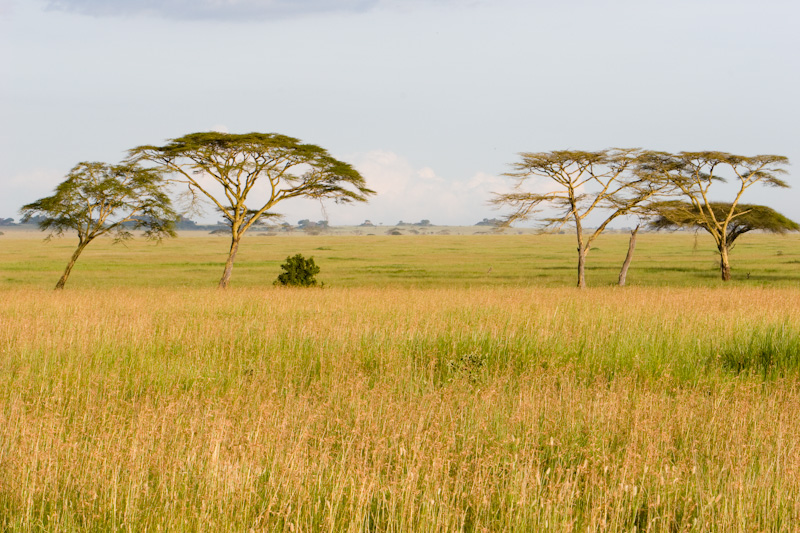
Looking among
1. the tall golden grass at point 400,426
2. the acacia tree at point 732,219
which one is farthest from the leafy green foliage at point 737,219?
the tall golden grass at point 400,426

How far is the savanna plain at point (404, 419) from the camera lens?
3.97 meters

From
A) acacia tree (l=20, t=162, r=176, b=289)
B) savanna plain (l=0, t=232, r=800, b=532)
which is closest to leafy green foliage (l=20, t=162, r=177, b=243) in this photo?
acacia tree (l=20, t=162, r=176, b=289)

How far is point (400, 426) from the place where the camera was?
5273 millimetres

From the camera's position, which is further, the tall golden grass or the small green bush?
the small green bush

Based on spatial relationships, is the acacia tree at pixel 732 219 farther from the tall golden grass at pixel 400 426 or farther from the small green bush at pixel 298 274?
the tall golden grass at pixel 400 426

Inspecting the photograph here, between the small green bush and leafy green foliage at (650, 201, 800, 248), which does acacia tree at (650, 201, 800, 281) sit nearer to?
leafy green foliage at (650, 201, 800, 248)

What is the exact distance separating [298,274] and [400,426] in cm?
2312

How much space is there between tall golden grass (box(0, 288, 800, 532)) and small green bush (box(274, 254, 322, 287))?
14.5 m

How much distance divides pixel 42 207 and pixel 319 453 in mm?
29968

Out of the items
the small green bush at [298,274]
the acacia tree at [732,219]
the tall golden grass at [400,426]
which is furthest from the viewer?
the acacia tree at [732,219]

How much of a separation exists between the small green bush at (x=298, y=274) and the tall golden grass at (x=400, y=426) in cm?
1447

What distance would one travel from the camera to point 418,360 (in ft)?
30.9

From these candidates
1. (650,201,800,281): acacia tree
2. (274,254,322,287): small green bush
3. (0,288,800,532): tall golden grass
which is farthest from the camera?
(650,201,800,281): acacia tree

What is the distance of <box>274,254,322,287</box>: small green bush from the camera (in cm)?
2762
